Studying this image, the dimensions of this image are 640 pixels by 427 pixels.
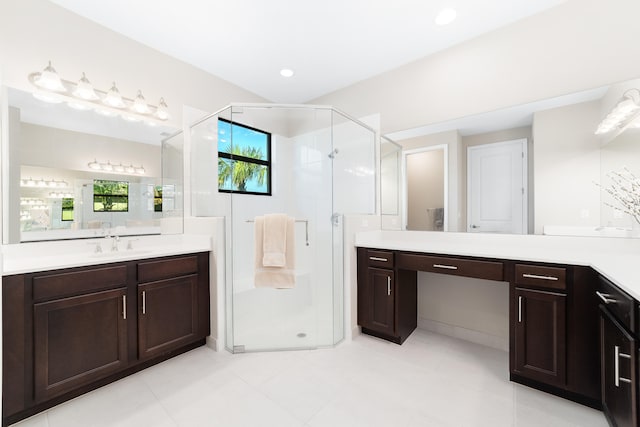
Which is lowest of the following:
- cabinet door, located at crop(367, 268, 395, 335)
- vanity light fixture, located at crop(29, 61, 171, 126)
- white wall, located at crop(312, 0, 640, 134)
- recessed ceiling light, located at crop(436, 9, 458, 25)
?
cabinet door, located at crop(367, 268, 395, 335)

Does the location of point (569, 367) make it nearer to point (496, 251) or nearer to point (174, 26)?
point (496, 251)

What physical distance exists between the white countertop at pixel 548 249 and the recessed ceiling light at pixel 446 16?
1.75 m

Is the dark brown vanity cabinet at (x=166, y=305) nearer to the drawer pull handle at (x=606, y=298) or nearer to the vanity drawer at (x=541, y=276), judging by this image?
the vanity drawer at (x=541, y=276)

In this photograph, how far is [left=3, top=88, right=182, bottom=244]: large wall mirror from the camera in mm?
1785

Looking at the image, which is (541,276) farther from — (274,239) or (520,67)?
(274,239)

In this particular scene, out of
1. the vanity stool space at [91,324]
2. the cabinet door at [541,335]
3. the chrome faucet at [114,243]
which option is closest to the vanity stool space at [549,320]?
the cabinet door at [541,335]

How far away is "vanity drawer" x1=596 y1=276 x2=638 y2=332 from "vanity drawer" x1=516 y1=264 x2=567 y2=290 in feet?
0.53

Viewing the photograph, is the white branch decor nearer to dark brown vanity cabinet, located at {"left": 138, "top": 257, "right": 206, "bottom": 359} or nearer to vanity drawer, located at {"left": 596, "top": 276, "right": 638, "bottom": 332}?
vanity drawer, located at {"left": 596, "top": 276, "right": 638, "bottom": 332}

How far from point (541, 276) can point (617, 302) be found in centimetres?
45

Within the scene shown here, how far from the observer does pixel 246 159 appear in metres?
2.30

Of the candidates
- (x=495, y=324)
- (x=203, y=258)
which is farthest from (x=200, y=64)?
(x=495, y=324)

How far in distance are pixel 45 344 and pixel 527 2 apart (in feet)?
12.7

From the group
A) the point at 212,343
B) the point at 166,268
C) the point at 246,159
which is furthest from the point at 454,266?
the point at 166,268

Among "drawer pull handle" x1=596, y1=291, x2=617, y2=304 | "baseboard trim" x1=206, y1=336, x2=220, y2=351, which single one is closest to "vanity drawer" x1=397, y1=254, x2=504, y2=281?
"drawer pull handle" x1=596, y1=291, x2=617, y2=304
